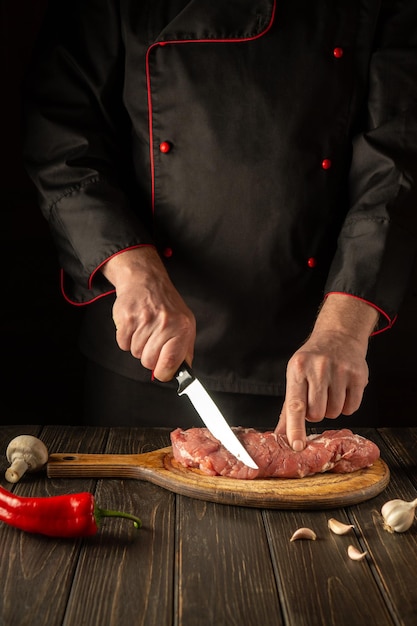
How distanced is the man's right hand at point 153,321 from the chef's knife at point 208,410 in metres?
0.03

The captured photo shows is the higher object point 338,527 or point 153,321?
point 153,321

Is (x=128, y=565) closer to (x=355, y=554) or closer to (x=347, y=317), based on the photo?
(x=355, y=554)

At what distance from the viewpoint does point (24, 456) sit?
182 centimetres

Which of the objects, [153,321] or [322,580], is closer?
[322,580]

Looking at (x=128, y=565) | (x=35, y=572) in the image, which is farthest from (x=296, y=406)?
(x=35, y=572)

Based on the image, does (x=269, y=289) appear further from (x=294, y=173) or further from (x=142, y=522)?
(x=142, y=522)

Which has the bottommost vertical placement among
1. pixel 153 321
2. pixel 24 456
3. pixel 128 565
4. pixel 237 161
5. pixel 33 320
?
pixel 33 320

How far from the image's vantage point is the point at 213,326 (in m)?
2.31

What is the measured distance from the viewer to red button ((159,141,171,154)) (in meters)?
2.20

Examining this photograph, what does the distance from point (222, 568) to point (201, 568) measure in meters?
0.04

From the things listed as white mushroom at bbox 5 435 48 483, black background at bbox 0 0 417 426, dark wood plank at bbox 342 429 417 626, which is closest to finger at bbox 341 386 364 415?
dark wood plank at bbox 342 429 417 626

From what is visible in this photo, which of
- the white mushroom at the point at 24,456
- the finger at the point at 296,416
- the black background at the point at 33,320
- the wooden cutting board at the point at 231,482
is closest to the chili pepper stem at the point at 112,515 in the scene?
the wooden cutting board at the point at 231,482

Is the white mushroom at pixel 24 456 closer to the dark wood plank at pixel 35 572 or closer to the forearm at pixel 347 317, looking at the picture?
the dark wood plank at pixel 35 572

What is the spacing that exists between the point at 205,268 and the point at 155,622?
115cm
